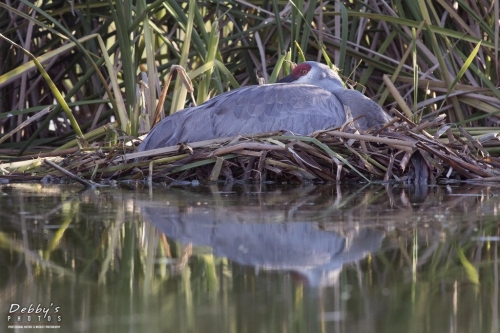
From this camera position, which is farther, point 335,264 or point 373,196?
point 373,196

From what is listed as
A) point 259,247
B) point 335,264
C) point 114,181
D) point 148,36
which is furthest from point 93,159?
point 335,264

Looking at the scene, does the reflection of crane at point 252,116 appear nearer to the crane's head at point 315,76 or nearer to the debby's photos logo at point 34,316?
the crane's head at point 315,76

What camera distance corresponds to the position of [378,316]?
5.08ft

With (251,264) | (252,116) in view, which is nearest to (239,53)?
(252,116)

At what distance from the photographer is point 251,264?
1.98 metres

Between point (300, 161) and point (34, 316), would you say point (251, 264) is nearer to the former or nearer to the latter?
point (34, 316)

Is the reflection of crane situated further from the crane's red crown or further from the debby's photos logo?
the debby's photos logo

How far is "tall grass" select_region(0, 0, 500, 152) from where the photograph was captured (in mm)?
4730

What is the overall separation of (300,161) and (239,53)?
6.95 feet

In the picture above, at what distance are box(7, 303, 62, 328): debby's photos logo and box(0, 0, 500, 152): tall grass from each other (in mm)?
2824

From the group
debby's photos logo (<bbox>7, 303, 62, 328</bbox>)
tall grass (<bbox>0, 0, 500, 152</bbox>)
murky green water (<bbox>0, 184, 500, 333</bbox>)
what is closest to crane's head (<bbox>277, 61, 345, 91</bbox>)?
tall grass (<bbox>0, 0, 500, 152</bbox>)

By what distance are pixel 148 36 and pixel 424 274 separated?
10.2 ft

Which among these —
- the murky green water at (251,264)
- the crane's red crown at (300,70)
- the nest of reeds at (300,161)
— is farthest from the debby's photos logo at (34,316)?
the crane's red crown at (300,70)

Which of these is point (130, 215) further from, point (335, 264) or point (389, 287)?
point (389, 287)
